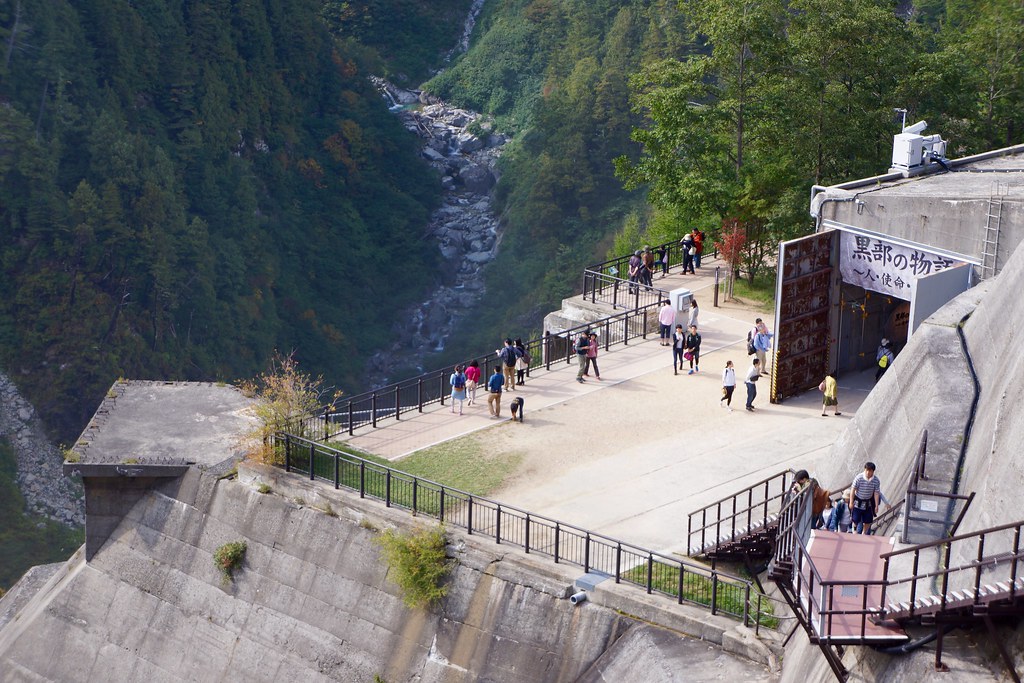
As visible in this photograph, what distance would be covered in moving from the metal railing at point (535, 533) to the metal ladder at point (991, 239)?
741 centimetres

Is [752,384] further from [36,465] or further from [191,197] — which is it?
[191,197]

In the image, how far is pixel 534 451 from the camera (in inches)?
952

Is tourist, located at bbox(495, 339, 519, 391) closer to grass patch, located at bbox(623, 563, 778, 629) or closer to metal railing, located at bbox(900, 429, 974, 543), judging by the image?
grass patch, located at bbox(623, 563, 778, 629)

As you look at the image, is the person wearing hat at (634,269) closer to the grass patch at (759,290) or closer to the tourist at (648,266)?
the tourist at (648,266)

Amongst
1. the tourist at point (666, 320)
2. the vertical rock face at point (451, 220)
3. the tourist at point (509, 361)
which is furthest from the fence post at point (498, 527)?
the vertical rock face at point (451, 220)

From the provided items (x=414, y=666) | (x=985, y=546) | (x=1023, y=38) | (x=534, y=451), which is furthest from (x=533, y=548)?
(x=1023, y=38)

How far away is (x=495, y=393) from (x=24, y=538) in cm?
3471

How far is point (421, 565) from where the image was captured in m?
20.5

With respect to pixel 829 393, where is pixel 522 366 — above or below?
below

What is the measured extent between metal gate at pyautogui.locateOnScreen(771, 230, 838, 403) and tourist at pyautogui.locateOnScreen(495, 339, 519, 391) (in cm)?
516

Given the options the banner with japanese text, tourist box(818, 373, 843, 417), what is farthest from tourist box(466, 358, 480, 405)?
the banner with japanese text

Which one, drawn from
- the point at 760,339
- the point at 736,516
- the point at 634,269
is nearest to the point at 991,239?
the point at 760,339

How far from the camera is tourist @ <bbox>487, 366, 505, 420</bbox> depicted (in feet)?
83.7

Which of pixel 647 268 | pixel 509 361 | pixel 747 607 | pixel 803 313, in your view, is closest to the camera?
pixel 747 607
